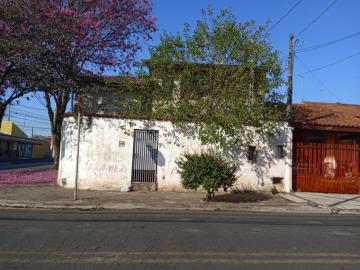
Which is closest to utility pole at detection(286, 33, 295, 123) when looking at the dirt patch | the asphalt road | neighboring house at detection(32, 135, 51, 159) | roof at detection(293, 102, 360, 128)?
roof at detection(293, 102, 360, 128)

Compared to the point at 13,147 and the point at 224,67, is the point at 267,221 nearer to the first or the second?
the point at 224,67

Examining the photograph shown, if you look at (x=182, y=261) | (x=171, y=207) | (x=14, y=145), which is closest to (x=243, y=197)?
(x=171, y=207)

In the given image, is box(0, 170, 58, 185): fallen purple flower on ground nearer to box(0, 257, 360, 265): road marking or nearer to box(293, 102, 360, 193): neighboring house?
box(293, 102, 360, 193): neighboring house

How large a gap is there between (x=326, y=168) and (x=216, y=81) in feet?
18.8

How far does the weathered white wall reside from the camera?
19.3 metres

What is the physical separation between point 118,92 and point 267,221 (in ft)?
34.8

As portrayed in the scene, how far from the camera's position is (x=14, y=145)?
66625mm

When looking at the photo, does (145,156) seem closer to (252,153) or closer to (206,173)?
(206,173)

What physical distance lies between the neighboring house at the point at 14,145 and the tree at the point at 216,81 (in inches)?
1586

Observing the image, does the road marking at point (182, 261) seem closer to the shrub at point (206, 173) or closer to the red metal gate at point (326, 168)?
the shrub at point (206, 173)

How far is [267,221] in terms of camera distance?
485 inches

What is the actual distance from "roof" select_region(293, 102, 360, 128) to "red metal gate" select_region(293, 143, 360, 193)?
3.64ft

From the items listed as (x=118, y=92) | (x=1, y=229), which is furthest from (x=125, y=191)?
(x=1, y=229)

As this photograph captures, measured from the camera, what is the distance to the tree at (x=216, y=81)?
62.0ft
